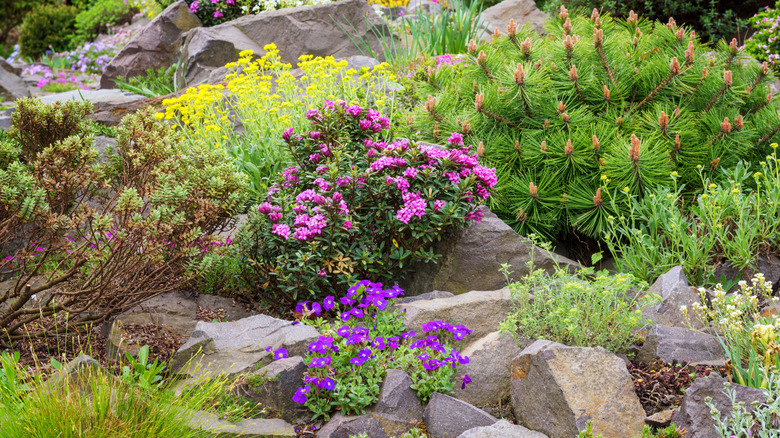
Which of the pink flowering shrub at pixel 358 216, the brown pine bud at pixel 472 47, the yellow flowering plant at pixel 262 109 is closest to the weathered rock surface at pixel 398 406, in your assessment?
the pink flowering shrub at pixel 358 216

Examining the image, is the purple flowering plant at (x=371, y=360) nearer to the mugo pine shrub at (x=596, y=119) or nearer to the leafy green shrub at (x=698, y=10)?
the mugo pine shrub at (x=596, y=119)

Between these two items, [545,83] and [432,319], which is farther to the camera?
[545,83]

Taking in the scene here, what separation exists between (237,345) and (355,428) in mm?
817

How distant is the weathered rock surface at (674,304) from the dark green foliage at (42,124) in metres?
3.78

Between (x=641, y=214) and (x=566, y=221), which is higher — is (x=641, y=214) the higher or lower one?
the higher one

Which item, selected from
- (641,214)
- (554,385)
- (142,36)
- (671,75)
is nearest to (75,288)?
(554,385)

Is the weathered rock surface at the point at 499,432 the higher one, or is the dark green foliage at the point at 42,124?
the dark green foliage at the point at 42,124

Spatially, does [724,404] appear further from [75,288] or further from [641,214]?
[75,288]

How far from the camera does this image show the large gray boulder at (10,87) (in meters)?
11.8

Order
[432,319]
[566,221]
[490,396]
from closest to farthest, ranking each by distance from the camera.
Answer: [490,396] → [432,319] → [566,221]

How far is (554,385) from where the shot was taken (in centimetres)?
266

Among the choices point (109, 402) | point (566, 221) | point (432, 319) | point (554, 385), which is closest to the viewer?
point (109, 402)

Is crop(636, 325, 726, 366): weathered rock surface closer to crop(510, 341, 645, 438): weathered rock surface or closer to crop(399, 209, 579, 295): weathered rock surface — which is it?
crop(510, 341, 645, 438): weathered rock surface

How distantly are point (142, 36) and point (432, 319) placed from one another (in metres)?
9.35
